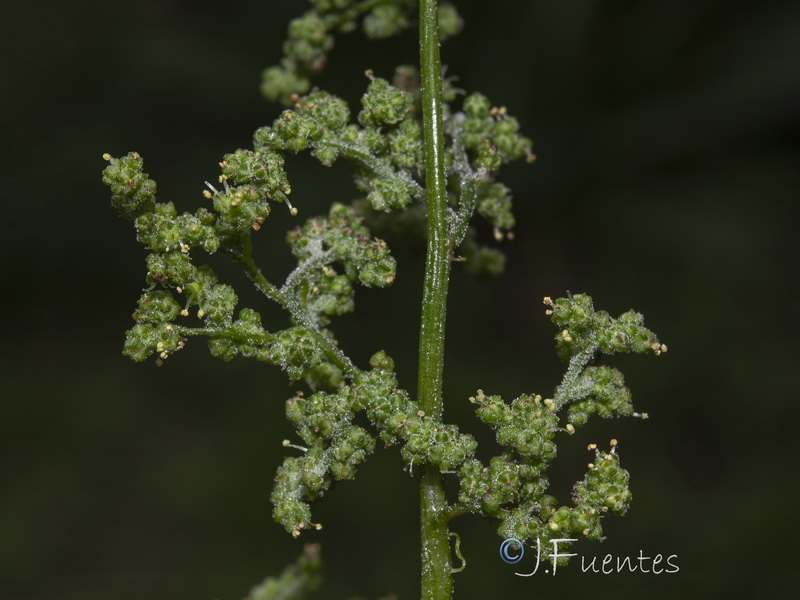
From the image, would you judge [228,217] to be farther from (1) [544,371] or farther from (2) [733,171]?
(2) [733,171]

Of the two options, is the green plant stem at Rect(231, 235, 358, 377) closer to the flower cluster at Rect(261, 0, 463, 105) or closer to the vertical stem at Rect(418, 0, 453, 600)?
the vertical stem at Rect(418, 0, 453, 600)

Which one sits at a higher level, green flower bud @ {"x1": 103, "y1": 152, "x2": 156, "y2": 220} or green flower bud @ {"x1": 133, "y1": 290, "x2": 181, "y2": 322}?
green flower bud @ {"x1": 103, "y1": 152, "x2": 156, "y2": 220}

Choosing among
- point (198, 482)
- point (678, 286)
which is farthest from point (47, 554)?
point (678, 286)

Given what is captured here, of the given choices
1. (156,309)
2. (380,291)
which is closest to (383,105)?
(156,309)

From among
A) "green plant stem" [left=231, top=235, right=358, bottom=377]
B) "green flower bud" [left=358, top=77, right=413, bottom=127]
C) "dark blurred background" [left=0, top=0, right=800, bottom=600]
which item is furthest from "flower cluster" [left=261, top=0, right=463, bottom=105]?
"dark blurred background" [left=0, top=0, right=800, bottom=600]

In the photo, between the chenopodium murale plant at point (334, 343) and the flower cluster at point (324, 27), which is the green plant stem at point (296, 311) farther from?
the flower cluster at point (324, 27)

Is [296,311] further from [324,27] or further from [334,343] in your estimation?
[324,27]

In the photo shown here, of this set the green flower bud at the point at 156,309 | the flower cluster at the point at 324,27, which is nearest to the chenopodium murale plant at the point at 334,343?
the green flower bud at the point at 156,309
